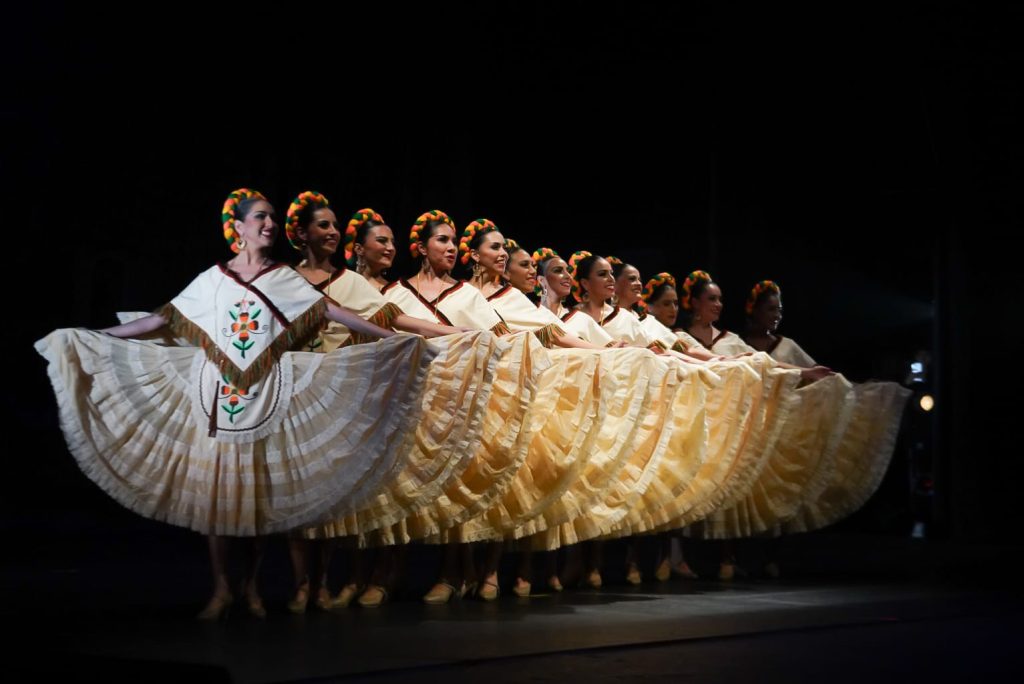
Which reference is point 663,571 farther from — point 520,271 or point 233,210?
point 233,210

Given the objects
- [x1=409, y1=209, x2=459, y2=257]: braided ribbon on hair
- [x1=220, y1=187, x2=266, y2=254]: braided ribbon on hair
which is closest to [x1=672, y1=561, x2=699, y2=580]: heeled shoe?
[x1=409, y1=209, x2=459, y2=257]: braided ribbon on hair

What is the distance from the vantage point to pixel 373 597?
17.0ft

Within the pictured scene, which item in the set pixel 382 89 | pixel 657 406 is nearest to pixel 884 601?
pixel 657 406

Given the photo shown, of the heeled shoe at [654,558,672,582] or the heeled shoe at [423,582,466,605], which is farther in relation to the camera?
the heeled shoe at [654,558,672,582]

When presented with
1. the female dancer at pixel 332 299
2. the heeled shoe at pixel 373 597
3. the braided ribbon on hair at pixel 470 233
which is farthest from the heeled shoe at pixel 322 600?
the braided ribbon on hair at pixel 470 233

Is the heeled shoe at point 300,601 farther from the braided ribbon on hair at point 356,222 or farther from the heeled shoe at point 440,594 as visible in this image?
the braided ribbon on hair at point 356,222

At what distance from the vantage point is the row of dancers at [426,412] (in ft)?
15.4

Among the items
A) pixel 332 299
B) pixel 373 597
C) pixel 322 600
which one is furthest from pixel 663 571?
pixel 332 299

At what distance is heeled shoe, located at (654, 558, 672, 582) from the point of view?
21.7 ft

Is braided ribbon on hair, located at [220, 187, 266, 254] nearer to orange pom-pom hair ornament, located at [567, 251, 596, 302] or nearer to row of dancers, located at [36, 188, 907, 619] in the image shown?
row of dancers, located at [36, 188, 907, 619]

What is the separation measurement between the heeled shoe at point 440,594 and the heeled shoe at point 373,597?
0.19 meters

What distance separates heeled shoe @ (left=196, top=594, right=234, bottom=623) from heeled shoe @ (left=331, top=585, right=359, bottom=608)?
56cm

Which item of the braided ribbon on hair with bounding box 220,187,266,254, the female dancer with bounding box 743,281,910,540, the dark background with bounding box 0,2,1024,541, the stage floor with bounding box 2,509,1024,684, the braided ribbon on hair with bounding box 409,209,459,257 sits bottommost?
the stage floor with bounding box 2,509,1024,684

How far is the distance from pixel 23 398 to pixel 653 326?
3.44m
